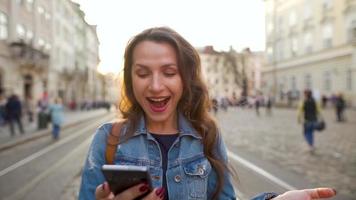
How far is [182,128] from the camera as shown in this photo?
4.32 ft

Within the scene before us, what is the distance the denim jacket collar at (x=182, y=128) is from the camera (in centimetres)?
126

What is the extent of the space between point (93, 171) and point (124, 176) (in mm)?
283

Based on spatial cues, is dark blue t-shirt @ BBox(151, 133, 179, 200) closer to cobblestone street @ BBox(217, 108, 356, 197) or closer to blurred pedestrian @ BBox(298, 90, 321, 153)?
cobblestone street @ BBox(217, 108, 356, 197)

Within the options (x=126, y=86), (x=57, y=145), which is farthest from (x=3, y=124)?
(x=57, y=145)

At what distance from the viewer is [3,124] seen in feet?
9.43

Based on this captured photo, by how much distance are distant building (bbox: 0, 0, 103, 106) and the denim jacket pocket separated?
0.60 metres

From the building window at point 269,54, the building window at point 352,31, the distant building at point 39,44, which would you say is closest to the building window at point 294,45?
the building window at point 269,54

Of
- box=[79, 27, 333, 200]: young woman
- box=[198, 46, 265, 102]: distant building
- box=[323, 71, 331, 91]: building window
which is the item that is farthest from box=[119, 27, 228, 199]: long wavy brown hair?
box=[323, 71, 331, 91]: building window

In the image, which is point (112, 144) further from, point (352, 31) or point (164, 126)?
point (352, 31)

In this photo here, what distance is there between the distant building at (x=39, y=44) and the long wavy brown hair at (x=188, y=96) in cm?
34

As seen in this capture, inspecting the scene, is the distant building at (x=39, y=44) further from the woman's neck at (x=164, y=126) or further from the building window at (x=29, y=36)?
the woman's neck at (x=164, y=126)

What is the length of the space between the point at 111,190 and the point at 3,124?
216 cm

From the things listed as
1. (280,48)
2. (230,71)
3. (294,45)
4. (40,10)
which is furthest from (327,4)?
(40,10)

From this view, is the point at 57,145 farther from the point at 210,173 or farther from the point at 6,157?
the point at 210,173
